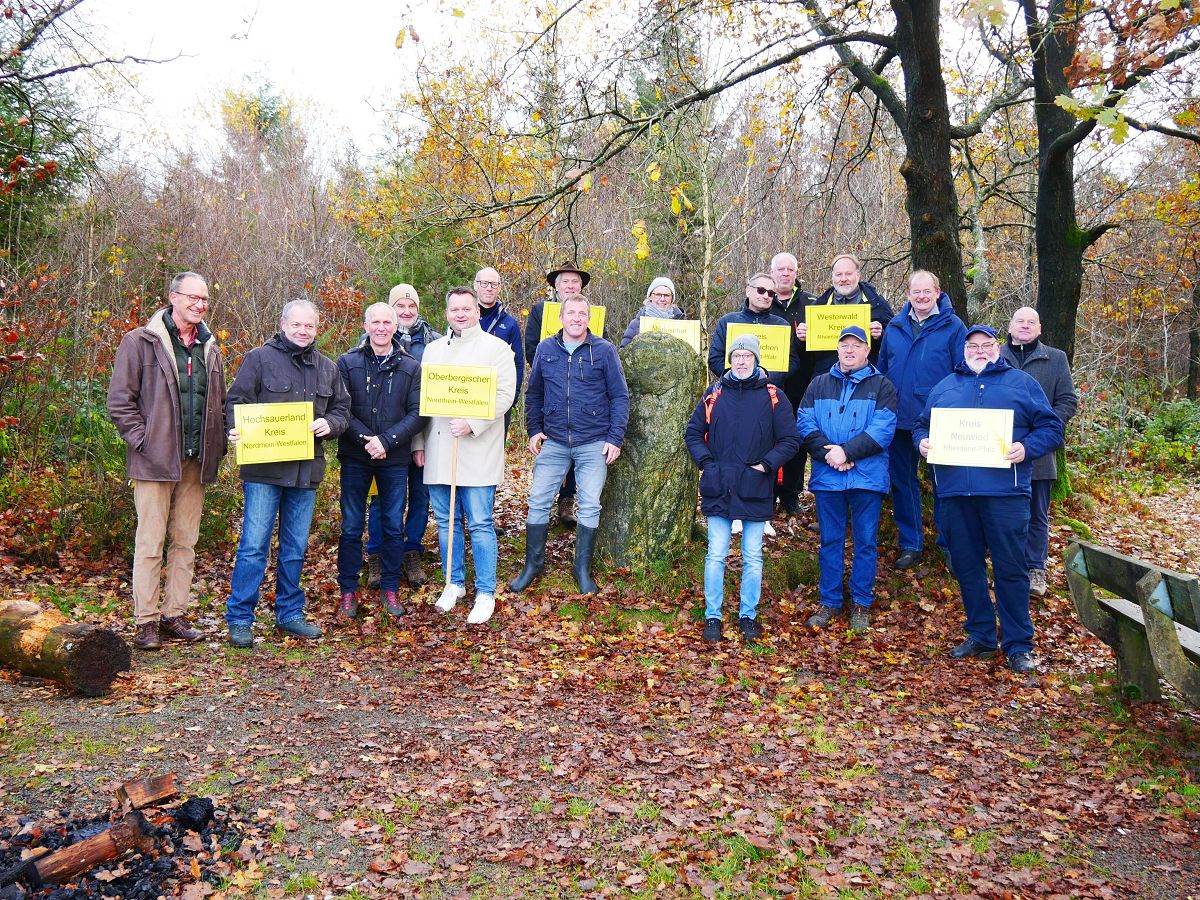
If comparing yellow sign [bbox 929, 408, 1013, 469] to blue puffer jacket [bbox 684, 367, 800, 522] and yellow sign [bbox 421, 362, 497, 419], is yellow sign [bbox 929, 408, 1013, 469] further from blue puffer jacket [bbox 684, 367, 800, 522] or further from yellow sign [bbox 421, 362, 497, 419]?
yellow sign [bbox 421, 362, 497, 419]

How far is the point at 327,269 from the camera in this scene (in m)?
16.1

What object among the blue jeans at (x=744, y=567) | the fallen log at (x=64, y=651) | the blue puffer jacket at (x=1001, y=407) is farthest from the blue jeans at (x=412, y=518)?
the blue puffer jacket at (x=1001, y=407)

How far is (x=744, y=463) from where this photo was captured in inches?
261

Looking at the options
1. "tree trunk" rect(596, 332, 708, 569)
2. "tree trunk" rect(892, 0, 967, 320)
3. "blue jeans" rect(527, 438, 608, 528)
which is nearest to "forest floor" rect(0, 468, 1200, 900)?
"tree trunk" rect(596, 332, 708, 569)

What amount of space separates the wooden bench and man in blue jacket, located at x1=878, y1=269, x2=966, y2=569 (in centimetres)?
136

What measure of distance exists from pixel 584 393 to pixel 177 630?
3.59 m

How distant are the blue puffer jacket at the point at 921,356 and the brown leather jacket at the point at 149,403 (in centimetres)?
551

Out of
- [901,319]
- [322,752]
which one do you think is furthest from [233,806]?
[901,319]

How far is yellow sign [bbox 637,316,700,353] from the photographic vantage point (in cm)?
831

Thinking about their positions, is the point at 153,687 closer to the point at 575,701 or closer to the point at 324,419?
the point at 324,419

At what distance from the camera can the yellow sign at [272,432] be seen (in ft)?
19.7

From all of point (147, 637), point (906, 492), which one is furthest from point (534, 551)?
point (906, 492)

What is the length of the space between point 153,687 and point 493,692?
7.07 ft

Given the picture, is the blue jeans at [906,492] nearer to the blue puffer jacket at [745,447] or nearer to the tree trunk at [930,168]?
the blue puffer jacket at [745,447]
